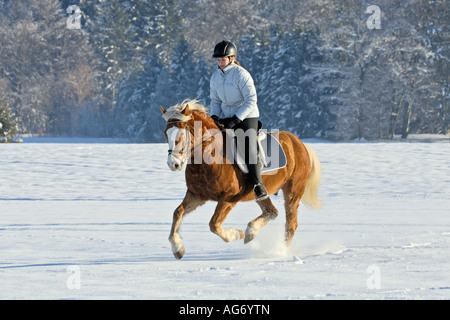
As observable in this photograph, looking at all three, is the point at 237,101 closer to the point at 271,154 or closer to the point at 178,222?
the point at 271,154

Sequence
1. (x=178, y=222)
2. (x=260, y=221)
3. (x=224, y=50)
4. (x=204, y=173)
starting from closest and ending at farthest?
(x=204, y=173) < (x=178, y=222) < (x=224, y=50) < (x=260, y=221)

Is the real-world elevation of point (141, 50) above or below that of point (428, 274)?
below

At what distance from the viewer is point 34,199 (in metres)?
15.9

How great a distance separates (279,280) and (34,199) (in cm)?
1046

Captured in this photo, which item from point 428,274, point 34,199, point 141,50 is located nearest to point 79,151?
point 34,199

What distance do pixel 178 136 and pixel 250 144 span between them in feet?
4.34

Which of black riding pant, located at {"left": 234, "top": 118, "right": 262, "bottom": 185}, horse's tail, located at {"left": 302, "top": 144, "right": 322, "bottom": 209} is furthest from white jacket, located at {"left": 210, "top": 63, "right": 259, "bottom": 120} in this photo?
horse's tail, located at {"left": 302, "top": 144, "right": 322, "bottom": 209}

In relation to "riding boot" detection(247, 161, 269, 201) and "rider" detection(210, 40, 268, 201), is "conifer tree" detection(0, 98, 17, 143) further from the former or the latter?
"riding boot" detection(247, 161, 269, 201)

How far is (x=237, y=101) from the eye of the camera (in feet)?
26.6

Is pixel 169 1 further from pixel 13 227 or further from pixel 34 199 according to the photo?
pixel 13 227

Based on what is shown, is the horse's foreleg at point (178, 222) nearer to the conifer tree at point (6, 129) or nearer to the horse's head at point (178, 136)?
the horse's head at point (178, 136)

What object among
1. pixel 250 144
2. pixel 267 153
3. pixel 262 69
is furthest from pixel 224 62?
pixel 262 69

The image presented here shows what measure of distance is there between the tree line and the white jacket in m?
31.4

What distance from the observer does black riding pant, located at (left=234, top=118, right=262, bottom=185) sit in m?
7.96
